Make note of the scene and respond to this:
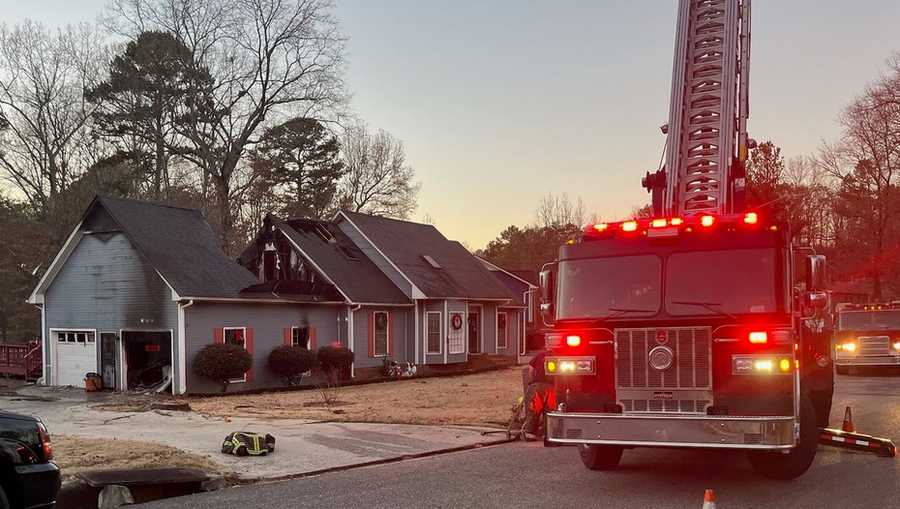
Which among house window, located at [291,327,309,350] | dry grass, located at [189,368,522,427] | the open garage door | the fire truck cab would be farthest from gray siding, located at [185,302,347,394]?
the fire truck cab

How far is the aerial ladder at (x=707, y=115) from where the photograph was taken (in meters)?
11.2

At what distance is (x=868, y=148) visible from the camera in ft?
161

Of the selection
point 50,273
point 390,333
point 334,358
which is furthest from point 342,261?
point 50,273

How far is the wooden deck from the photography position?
28031 mm

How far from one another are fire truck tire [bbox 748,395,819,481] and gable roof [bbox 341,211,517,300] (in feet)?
78.2

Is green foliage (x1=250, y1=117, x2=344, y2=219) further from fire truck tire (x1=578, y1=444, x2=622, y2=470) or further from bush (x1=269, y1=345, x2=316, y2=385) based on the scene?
fire truck tire (x1=578, y1=444, x2=622, y2=470)

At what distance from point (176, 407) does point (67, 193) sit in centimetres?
2686

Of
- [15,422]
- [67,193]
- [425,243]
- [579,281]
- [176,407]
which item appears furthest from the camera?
[67,193]

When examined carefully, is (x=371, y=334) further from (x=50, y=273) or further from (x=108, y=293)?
(x=50, y=273)

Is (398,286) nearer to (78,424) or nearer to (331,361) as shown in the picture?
(331,361)

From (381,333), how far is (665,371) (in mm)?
23939

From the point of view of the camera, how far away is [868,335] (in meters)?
27.8

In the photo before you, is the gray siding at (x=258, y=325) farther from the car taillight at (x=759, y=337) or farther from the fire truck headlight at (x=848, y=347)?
the car taillight at (x=759, y=337)

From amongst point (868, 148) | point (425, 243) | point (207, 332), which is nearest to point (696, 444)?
point (207, 332)
